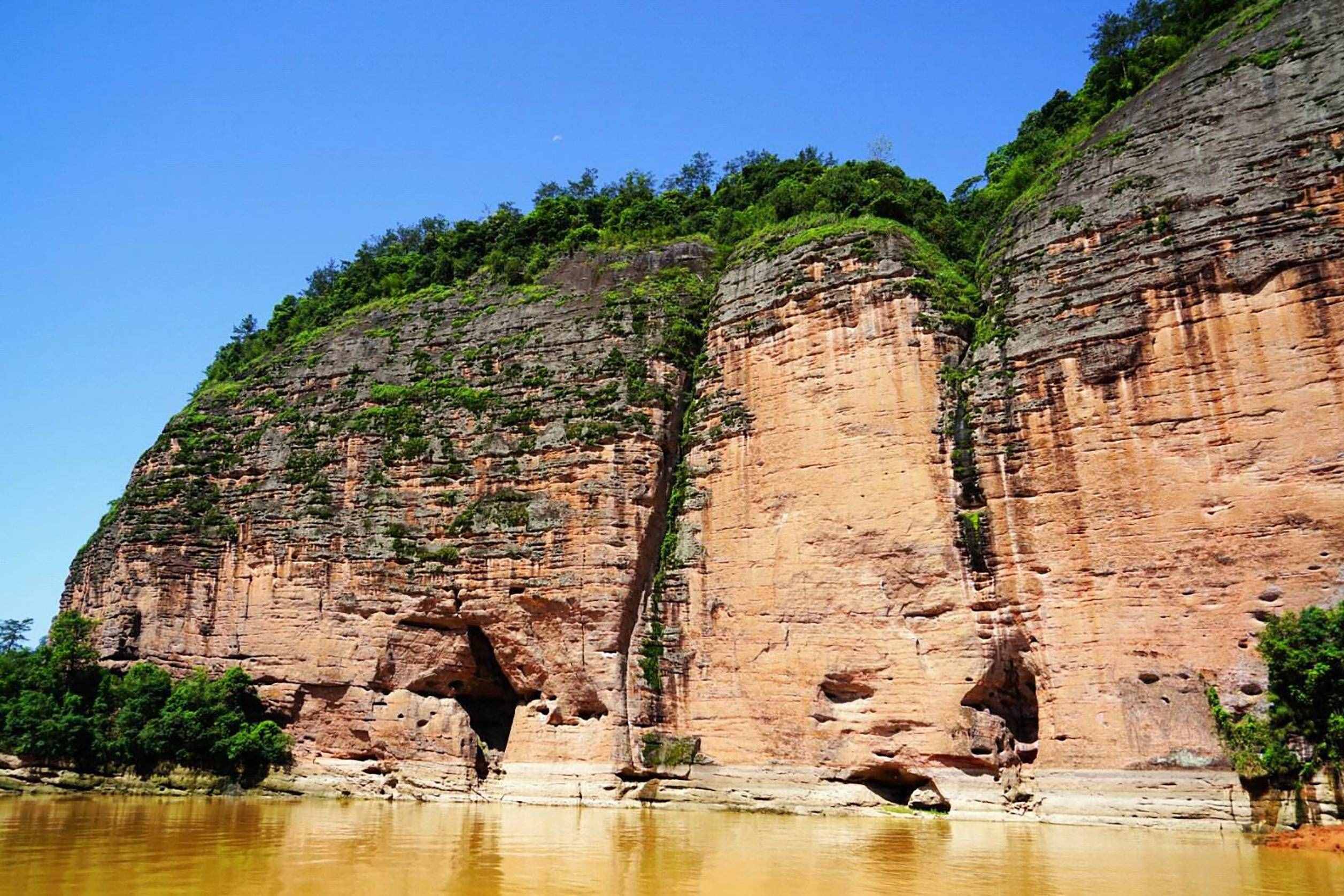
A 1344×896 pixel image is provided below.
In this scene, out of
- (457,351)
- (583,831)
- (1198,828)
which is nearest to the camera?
(1198,828)

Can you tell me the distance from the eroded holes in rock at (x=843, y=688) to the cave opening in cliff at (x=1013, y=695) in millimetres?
2303

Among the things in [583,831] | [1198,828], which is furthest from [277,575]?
[1198,828]

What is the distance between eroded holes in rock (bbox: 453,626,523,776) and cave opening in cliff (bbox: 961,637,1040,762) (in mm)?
13091

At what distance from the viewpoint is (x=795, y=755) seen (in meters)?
21.8

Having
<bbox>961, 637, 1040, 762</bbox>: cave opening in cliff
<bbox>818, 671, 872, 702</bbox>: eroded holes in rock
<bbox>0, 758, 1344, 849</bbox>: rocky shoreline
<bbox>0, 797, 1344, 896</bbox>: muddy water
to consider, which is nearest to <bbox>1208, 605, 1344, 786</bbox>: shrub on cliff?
<bbox>0, 758, 1344, 849</bbox>: rocky shoreline

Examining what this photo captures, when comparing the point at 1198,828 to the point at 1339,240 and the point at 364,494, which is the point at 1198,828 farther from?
the point at 364,494

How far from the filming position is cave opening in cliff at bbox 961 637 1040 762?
66.2 feet

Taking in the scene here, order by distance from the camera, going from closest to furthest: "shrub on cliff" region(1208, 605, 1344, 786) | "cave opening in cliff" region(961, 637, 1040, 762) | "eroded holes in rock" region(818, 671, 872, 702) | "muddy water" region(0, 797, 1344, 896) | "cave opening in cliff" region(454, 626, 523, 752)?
1. "muddy water" region(0, 797, 1344, 896)
2. "shrub on cliff" region(1208, 605, 1344, 786)
3. "cave opening in cliff" region(961, 637, 1040, 762)
4. "eroded holes in rock" region(818, 671, 872, 702)
5. "cave opening in cliff" region(454, 626, 523, 752)

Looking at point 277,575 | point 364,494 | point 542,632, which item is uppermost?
point 364,494

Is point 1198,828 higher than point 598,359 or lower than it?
lower

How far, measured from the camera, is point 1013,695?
20844 mm

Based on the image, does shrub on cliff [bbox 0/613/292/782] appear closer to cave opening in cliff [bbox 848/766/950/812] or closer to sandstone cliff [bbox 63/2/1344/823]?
sandstone cliff [bbox 63/2/1344/823]

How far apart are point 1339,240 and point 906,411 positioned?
360 inches

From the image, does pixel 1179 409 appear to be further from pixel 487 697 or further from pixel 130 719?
pixel 130 719
